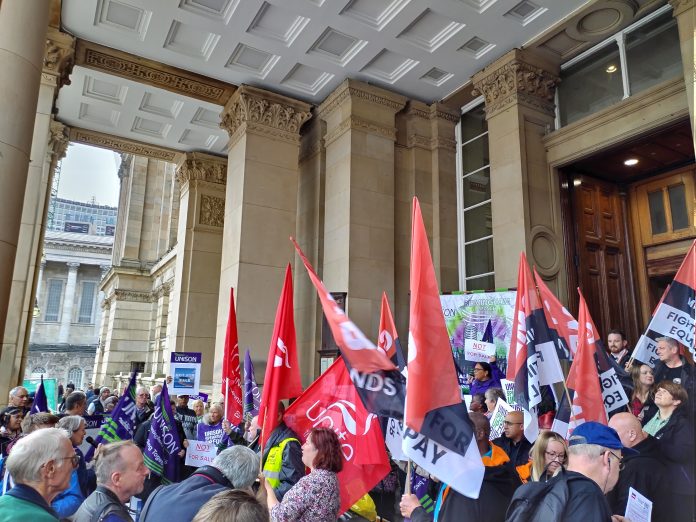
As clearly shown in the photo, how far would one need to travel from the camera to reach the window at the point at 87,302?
2331 inches

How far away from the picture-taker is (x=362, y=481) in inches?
157

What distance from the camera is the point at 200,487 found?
2.99 meters

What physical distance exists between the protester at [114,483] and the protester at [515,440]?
10.8ft

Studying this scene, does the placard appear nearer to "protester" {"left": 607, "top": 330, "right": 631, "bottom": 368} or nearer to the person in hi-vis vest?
the person in hi-vis vest

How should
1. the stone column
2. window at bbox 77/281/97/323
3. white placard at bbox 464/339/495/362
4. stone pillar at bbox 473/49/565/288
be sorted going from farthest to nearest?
1. window at bbox 77/281/97/323
2. the stone column
3. stone pillar at bbox 473/49/565/288
4. white placard at bbox 464/339/495/362

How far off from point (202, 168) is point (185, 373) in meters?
10.8

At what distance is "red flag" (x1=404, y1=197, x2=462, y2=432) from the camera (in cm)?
299

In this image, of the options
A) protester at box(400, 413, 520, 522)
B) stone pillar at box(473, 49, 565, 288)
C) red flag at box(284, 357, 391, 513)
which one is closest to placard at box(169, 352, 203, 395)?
red flag at box(284, 357, 391, 513)

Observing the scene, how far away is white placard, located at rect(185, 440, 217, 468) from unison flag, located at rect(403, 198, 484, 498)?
14.4ft

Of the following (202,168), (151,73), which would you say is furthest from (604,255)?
(202,168)

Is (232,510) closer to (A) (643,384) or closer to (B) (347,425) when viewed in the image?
(B) (347,425)

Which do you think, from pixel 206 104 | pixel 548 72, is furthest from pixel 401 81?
pixel 206 104

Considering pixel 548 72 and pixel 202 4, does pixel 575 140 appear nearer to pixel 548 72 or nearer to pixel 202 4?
pixel 548 72

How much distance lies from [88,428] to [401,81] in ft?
34.4
